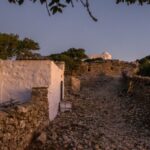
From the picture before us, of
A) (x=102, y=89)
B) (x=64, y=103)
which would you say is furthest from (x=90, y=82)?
(x=64, y=103)

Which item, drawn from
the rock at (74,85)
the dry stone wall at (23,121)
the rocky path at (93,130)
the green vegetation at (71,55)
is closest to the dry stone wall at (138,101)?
the rocky path at (93,130)

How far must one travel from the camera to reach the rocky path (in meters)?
10.7

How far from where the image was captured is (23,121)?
32.8 ft

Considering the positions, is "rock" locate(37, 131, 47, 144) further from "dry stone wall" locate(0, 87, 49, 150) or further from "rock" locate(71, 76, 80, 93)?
"rock" locate(71, 76, 80, 93)

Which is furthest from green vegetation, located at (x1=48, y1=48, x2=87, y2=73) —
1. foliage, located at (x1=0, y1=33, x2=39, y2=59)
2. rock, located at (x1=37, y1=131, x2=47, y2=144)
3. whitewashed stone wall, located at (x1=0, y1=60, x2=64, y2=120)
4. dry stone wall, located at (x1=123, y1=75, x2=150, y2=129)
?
rock, located at (x1=37, y1=131, x2=47, y2=144)

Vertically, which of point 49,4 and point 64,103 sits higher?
point 49,4

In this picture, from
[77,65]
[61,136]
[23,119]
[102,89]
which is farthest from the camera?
[77,65]

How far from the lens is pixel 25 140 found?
10.0 m

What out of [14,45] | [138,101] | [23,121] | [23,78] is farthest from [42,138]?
[14,45]

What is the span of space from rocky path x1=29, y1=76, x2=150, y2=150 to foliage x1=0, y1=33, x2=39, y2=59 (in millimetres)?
12555

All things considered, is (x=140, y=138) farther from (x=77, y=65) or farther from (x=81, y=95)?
(x=77, y=65)

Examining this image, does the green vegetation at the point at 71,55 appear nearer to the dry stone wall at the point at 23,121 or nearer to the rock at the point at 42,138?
the dry stone wall at the point at 23,121

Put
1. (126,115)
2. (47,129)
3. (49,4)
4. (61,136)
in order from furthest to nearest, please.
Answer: (126,115), (47,129), (61,136), (49,4)

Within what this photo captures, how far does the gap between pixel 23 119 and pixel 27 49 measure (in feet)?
70.5
